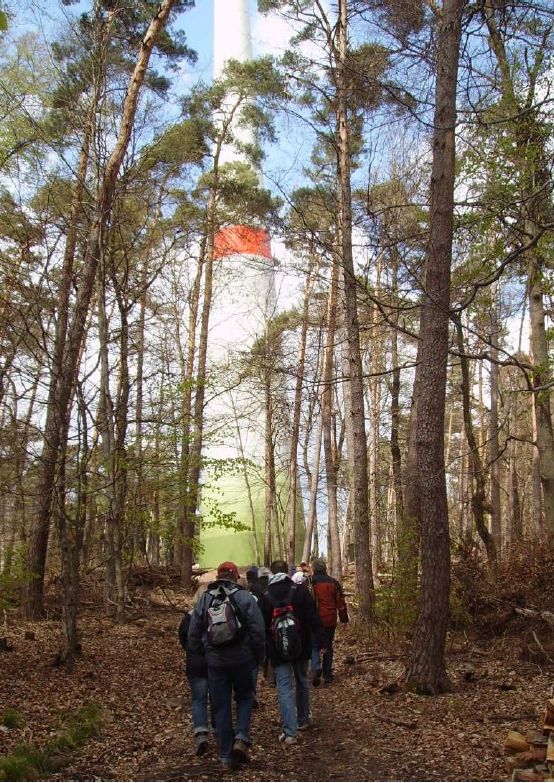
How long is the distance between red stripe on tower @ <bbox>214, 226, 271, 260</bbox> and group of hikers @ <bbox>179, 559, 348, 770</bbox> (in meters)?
13.2

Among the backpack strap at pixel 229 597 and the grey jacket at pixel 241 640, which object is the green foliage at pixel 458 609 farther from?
the backpack strap at pixel 229 597

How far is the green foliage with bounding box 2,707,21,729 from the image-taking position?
5734 mm

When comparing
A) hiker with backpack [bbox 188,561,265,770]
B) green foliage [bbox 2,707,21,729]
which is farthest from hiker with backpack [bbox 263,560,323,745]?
green foliage [bbox 2,707,21,729]

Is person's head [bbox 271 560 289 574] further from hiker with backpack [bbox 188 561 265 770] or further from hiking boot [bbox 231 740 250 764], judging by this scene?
hiking boot [bbox 231 740 250 764]

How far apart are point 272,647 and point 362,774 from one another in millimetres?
1391

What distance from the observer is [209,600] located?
17.6 ft

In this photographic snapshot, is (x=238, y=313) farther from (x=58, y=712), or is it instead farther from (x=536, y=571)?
(x=58, y=712)

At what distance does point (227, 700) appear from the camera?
16.8ft

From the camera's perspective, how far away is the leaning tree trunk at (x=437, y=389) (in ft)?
22.5

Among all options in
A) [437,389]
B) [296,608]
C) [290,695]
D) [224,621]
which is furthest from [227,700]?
[437,389]

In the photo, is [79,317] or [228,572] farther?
[79,317]

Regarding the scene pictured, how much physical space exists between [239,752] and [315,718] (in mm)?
1966

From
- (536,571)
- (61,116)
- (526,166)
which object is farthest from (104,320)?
(536,571)

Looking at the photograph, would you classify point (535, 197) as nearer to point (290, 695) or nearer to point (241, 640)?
point (241, 640)
